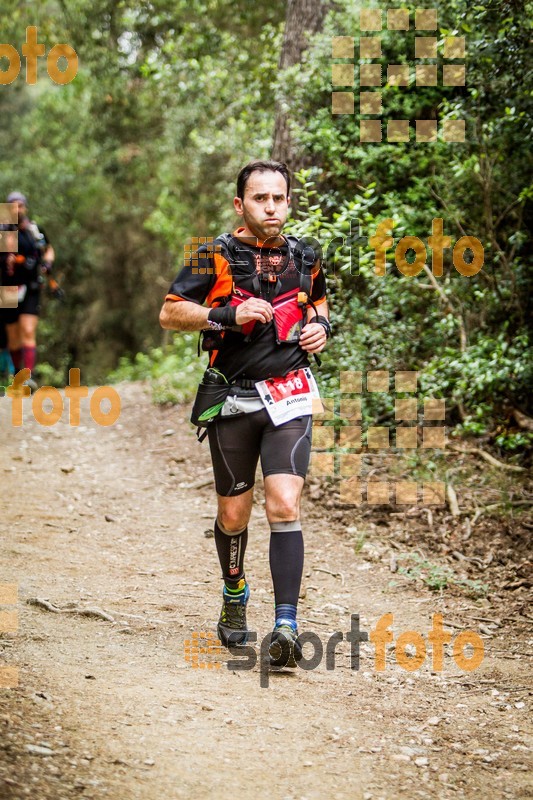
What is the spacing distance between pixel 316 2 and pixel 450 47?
5.41ft

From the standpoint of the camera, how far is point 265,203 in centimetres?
402

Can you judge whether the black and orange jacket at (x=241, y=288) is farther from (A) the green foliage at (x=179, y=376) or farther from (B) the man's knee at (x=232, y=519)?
(A) the green foliage at (x=179, y=376)

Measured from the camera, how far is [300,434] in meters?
4.01

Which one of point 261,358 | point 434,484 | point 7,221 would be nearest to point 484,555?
point 434,484

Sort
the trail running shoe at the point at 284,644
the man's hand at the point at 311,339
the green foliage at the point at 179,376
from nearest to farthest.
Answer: the trail running shoe at the point at 284,644
the man's hand at the point at 311,339
the green foliage at the point at 179,376

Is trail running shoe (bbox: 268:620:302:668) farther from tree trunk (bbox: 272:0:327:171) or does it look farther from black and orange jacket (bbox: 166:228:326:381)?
tree trunk (bbox: 272:0:327:171)

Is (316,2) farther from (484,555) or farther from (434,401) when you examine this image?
(484,555)

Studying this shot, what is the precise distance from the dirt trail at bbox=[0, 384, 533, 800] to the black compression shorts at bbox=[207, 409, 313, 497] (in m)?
0.88
